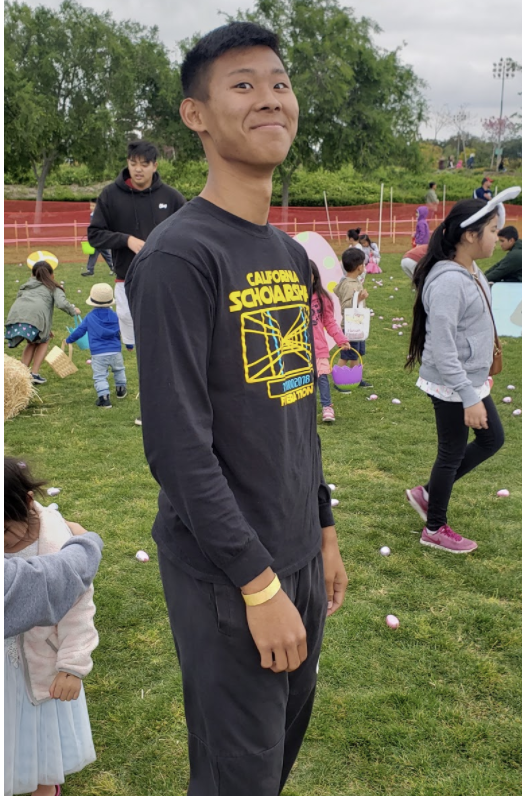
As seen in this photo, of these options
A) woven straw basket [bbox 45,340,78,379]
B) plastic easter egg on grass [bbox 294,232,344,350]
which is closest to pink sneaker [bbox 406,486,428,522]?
plastic easter egg on grass [bbox 294,232,344,350]

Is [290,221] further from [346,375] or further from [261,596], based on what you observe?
[261,596]

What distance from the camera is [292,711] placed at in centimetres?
202

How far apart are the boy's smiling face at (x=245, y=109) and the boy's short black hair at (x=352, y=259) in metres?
6.83

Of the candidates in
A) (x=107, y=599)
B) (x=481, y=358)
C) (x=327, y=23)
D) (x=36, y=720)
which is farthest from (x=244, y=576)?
(x=327, y=23)

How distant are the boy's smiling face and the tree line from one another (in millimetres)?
33346

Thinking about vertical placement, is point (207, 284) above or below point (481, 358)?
above

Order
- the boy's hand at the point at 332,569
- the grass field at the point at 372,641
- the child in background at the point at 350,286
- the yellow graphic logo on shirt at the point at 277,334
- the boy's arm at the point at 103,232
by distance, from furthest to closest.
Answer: the child in background at the point at 350,286, the boy's arm at the point at 103,232, the grass field at the point at 372,641, the boy's hand at the point at 332,569, the yellow graphic logo on shirt at the point at 277,334

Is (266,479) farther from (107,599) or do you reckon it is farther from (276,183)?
(276,183)

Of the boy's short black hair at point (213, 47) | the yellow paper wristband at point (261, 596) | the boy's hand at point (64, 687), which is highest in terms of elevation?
the boy's short black hair at point (213, 47)

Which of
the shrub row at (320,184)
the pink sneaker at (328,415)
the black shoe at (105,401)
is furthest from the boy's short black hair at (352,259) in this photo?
the shrub row at (320,184)

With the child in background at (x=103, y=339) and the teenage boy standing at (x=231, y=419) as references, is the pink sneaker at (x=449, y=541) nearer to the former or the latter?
the teenage boy standing at (x=231, y=419)

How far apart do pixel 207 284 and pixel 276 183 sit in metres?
41.6

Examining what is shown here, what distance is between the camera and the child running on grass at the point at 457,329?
4.07 m

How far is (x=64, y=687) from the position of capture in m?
2.42
